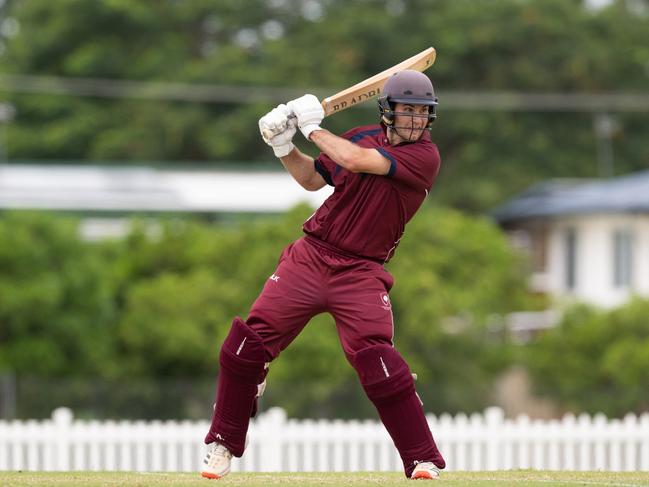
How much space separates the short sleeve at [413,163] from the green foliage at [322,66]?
37.5 meters

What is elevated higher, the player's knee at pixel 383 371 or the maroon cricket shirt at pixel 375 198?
the maroon cricket shirt at pixel 375 198

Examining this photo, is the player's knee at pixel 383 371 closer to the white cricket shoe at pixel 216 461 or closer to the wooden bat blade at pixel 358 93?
the white cricket shoe at pixel 216 461

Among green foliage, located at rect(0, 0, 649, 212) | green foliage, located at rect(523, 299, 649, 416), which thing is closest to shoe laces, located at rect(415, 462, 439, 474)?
green foliage, located at rect(523, 299, 649, 416)

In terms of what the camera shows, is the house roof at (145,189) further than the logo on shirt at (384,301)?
Yes

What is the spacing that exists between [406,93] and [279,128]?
2.33ft

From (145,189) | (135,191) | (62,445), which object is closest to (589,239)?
(145,189)

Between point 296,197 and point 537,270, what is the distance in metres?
6.47

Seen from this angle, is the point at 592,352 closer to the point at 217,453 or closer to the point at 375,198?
the point at 217,453

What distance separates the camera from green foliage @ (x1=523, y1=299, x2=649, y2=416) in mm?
28422

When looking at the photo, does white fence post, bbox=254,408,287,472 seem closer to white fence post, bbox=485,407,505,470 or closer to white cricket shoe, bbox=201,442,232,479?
white fence post, bbox=485,407,505,470

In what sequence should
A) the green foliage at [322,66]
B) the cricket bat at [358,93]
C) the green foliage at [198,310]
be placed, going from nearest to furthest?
the cricket bat at [358,93]
the green foliage at [198,310]
the green foliage at [322,66]

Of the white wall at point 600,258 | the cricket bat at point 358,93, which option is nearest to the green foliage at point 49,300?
the white wall at point 600,258

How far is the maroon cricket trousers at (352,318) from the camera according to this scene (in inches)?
332

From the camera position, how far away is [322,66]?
154 feet
